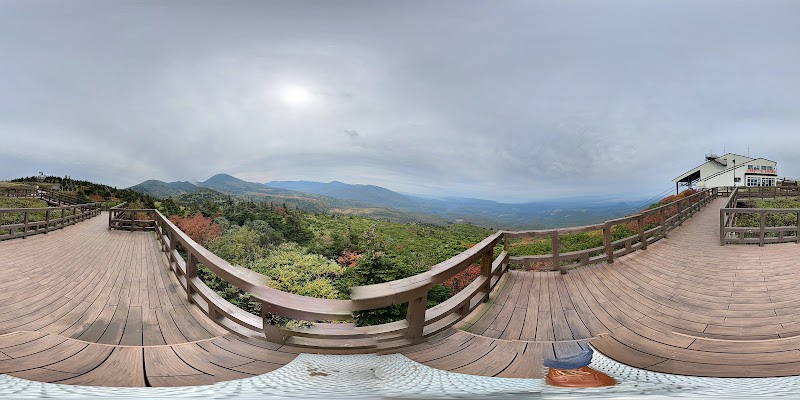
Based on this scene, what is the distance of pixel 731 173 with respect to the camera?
58.9 feet

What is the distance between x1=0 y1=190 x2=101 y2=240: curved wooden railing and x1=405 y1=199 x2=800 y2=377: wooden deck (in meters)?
6.82

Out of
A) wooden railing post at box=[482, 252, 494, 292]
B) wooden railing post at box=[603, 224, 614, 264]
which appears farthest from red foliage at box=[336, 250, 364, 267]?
wooden railing post at box=[603, 224, 614, 264]

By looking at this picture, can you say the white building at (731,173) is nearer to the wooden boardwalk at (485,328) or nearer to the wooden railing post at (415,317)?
the wooden boardwalk at (485,328)

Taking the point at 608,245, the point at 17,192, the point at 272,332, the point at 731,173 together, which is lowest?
the point at 272,332

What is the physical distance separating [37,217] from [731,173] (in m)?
30.3

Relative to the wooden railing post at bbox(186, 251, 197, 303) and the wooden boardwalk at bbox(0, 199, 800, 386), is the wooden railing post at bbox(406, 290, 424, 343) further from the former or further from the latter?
the wooden railing post at bbox(186, 251, 197, 303)

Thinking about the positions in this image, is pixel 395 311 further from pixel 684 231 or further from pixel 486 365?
pixel 684 231

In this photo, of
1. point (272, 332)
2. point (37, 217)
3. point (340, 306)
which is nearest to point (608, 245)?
point (340, 306)

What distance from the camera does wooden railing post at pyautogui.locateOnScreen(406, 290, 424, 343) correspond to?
1.75 meters

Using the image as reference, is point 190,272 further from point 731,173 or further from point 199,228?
point 731,173

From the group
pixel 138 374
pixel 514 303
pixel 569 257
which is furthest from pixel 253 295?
pixel 569 257

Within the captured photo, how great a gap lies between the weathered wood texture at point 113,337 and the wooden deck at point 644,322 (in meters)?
0.97

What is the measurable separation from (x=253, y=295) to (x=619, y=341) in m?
1.95

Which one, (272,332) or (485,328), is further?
(485,328)
